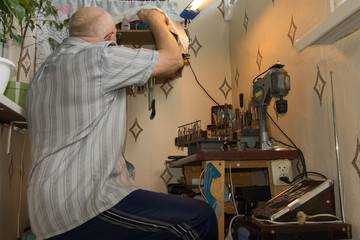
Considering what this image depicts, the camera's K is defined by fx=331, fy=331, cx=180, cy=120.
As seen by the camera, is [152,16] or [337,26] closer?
[337,26]

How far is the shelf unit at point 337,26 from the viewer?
1033 millimetres

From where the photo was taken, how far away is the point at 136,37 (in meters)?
2.59

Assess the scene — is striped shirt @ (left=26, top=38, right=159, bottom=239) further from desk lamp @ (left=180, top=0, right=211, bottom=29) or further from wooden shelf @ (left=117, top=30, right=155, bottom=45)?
desk lamp @ (left=180, top=0, right=211, bottom=29)

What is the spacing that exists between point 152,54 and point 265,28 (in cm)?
121

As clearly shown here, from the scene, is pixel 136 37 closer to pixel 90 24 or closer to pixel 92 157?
pixel 90 24

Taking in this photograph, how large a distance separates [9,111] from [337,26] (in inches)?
48.4

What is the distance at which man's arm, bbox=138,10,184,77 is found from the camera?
3.81 feet

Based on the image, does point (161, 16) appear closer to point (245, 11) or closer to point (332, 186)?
point (332, 186)

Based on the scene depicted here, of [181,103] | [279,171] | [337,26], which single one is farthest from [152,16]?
[181,103]

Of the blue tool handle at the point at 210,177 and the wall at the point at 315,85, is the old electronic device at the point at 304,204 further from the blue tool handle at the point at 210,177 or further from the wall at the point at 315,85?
the blue tool handle at the point at 210,177

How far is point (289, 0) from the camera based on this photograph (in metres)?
1.77

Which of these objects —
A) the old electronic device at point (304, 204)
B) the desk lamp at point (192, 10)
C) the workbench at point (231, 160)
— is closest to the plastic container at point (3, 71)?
the workbench at point (231, 160)

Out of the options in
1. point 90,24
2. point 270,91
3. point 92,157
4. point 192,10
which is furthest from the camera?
point 192,10

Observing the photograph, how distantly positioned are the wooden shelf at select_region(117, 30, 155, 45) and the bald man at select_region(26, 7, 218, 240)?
4.39 feet
